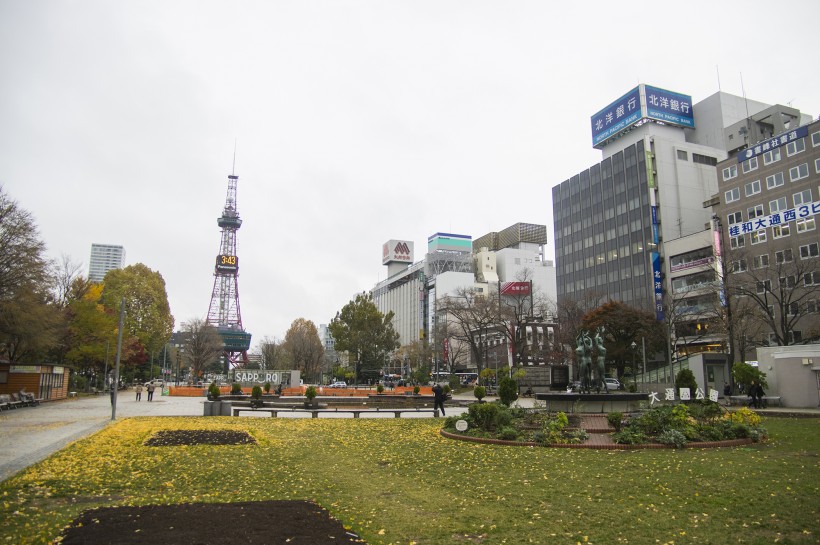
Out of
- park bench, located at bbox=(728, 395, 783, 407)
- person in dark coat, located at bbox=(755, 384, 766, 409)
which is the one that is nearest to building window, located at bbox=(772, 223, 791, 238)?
park bench, located at bbox=(728, 395, 783, 407)

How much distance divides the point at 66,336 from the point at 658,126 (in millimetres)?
88828

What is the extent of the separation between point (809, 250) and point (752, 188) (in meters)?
9.74

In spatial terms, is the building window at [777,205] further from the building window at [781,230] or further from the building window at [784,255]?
the building window at [784,255]

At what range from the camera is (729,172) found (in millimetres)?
64875

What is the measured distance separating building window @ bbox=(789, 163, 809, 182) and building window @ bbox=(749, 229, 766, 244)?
243 inches

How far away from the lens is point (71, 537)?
23.0ft

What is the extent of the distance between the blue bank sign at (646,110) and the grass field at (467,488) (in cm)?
8212

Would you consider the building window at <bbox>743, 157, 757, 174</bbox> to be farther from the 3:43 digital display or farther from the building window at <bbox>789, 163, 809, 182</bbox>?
the 3:43 digital display

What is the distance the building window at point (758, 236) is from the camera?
197 ft

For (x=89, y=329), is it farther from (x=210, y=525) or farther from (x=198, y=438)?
(x=210, y=525)

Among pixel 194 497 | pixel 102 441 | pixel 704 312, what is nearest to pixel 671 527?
pixel 194 497

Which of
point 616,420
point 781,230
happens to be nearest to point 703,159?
point 781,230

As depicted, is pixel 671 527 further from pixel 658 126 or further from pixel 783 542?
pixel 658 126

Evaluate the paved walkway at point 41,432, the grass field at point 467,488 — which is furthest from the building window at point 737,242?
the grass field at point 467,488
